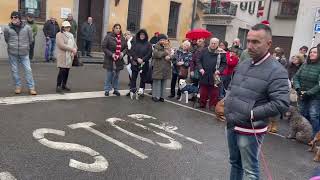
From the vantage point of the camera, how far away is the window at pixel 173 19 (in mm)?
22672

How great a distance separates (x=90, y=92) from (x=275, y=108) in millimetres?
6879

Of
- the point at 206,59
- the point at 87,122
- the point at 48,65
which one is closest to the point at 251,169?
the point at 87,122

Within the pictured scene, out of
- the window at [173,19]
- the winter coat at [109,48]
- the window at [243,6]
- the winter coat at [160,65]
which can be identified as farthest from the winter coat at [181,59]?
the window at [243,6]

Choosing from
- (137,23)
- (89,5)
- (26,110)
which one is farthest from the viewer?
(137,23)

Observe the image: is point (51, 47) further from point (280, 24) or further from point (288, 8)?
point (288, 8)

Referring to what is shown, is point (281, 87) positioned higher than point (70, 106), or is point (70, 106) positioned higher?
point (281, 87)

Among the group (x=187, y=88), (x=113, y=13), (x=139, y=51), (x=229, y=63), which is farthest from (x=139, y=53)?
(x=113, y=13)

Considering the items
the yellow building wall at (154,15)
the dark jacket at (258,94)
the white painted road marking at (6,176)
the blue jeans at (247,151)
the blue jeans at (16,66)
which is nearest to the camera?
the dark jacket at (258,94)

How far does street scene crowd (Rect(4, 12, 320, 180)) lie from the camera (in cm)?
368

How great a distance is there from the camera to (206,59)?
9.12 m

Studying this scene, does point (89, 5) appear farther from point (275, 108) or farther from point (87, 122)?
point (275, 108)

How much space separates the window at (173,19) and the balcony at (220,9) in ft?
21.8

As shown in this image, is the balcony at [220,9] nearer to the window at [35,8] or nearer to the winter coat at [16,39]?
the window at [35,8]

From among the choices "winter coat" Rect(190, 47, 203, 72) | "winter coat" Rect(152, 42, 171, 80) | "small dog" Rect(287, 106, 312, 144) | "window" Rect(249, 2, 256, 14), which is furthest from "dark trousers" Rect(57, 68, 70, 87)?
"window" Rect(249, 2, 256, 14)
